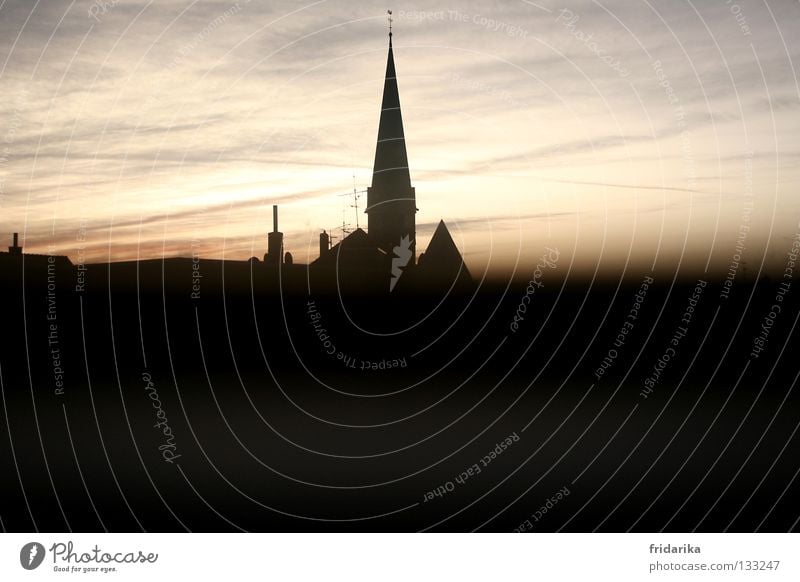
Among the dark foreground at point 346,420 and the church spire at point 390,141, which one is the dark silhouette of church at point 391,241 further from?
the dark foreground at point 346,420

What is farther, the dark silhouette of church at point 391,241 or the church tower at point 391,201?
the church tower at point 391,201

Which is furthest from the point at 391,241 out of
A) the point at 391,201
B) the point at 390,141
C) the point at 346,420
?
the point at 346,420

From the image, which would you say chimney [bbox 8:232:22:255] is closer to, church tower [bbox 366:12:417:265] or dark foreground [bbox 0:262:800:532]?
dark foreground [bbox 0:262:800:532]

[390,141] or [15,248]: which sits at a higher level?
[390,141]

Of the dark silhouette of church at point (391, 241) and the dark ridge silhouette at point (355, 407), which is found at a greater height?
the dark silhouette of church at point (391, 241)

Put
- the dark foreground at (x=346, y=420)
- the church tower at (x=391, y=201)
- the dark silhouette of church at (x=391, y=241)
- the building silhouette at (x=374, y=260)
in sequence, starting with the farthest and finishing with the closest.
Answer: the church tower at (x=391, y=201) < the dark silhouette of church at (x=391, y=241) < the building silhouette at (x=374, y=260) < the dark foreground at (x=346, y=420)

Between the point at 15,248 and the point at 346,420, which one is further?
the point at 346,420

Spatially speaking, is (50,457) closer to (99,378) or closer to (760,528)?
(99,378)

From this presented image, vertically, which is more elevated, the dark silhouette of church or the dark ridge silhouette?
the dark silhouette of church

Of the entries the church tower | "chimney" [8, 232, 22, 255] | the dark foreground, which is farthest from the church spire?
"chimney" [8, 232, 22, 255]

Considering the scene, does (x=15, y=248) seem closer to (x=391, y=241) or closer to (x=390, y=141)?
(x=390, y=141)

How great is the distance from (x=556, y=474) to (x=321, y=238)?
1954 cm

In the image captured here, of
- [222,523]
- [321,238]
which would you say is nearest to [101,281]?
[321,238]

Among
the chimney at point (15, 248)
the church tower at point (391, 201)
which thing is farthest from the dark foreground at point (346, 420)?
the church tower at point (391, 201)
